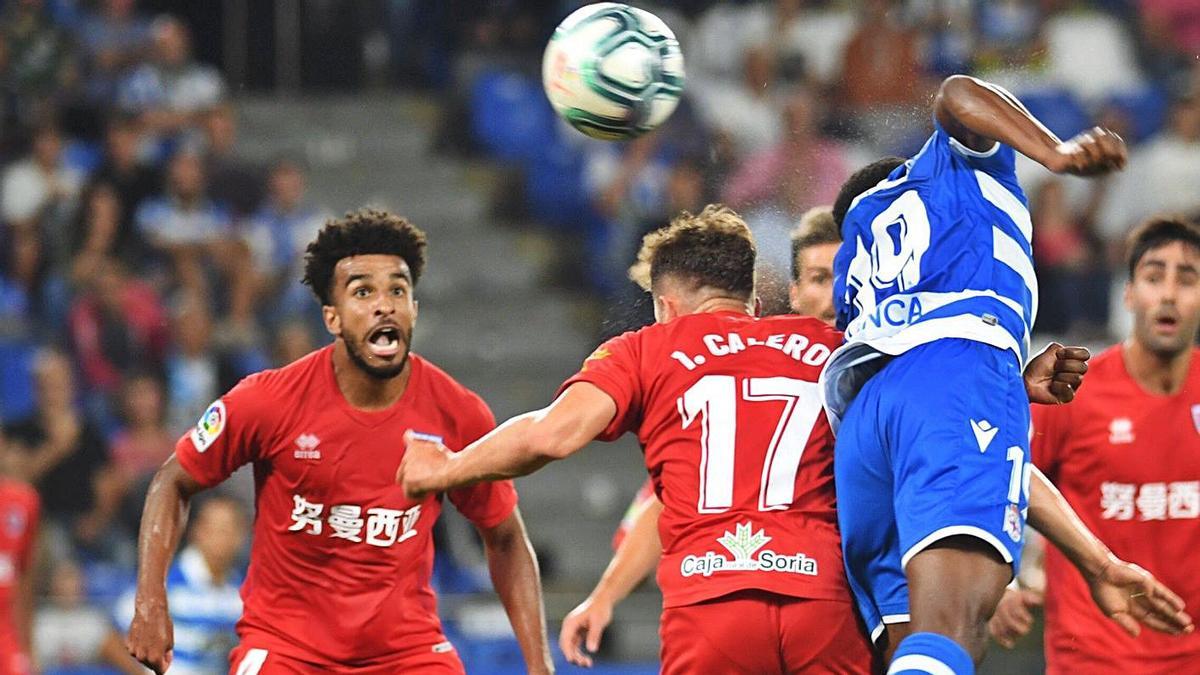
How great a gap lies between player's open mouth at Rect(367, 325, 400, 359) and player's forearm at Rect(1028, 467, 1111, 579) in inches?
82.0

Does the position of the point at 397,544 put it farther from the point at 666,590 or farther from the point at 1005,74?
the point at 1005,74

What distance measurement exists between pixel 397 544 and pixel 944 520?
2095 mm

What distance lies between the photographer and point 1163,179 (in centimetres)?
1251

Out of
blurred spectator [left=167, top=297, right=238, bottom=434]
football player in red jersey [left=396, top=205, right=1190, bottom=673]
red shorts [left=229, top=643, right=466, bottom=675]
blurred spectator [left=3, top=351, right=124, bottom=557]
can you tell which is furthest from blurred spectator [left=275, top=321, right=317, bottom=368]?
football player in red jersey [left=396, top=205, right=1190, bottom=673]

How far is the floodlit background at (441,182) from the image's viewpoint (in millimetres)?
10898

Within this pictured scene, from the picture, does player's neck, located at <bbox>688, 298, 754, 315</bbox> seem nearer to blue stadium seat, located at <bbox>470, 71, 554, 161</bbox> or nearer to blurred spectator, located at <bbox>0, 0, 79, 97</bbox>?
blue stadium seat, located at <bbox>470, 71, 554, 161</bbox>

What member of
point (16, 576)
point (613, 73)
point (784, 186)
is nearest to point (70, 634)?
point (16, 576)

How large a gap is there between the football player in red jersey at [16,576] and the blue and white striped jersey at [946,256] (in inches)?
175

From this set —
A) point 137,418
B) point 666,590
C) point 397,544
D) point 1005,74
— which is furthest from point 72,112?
point 666,590

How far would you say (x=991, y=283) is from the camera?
4980 mm

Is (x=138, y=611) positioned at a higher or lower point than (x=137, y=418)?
lower

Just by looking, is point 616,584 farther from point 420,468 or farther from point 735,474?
point 420,468

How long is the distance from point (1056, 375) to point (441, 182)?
967 cm

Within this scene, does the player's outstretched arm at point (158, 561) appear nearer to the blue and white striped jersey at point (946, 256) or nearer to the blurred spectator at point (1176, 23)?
the blue and white striped jersey at point (946, 256)
